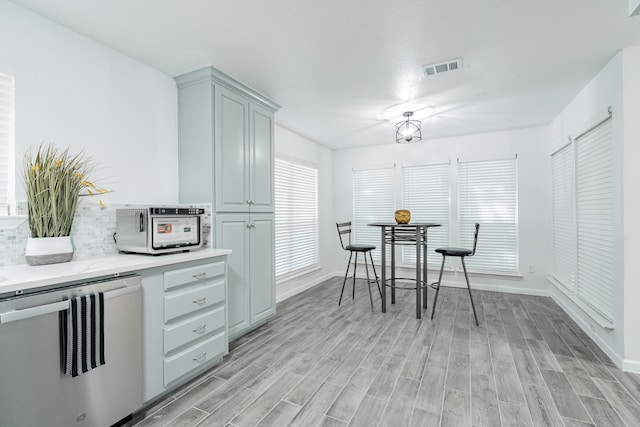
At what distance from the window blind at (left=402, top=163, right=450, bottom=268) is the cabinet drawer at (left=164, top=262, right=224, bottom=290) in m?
3.77

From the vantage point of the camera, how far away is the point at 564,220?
383 cm

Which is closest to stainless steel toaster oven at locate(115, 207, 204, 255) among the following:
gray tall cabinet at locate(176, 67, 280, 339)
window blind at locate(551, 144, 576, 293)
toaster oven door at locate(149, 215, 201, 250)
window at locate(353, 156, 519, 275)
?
toaster oven door at locate(149, 215, 201, 250)

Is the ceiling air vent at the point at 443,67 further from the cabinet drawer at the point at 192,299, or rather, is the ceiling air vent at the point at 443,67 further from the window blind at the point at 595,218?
the cabinet drawer at the point at 192,299

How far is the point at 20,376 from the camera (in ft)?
4.37

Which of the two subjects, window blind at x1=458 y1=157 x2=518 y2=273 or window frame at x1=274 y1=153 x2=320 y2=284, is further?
window blind at x1=458 y1=157 x2=518 y2=273

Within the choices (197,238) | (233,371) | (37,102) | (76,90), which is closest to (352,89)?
(197,238)

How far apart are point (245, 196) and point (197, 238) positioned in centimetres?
74

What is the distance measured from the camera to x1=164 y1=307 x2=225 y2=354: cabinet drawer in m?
2.03

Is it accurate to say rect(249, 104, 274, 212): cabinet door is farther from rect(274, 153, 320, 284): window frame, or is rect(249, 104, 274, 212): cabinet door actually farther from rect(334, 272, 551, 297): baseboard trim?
rect(334, 272, 551, 297): baseboard trim

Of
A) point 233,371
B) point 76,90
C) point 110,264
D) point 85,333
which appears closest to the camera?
point 85,333

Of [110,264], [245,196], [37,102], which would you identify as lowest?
[110,264]

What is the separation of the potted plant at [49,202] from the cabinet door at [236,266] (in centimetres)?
106

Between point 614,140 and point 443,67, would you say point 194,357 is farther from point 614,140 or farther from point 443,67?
point 614,140

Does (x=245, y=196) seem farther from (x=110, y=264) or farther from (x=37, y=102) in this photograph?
(x=37, y=102)
